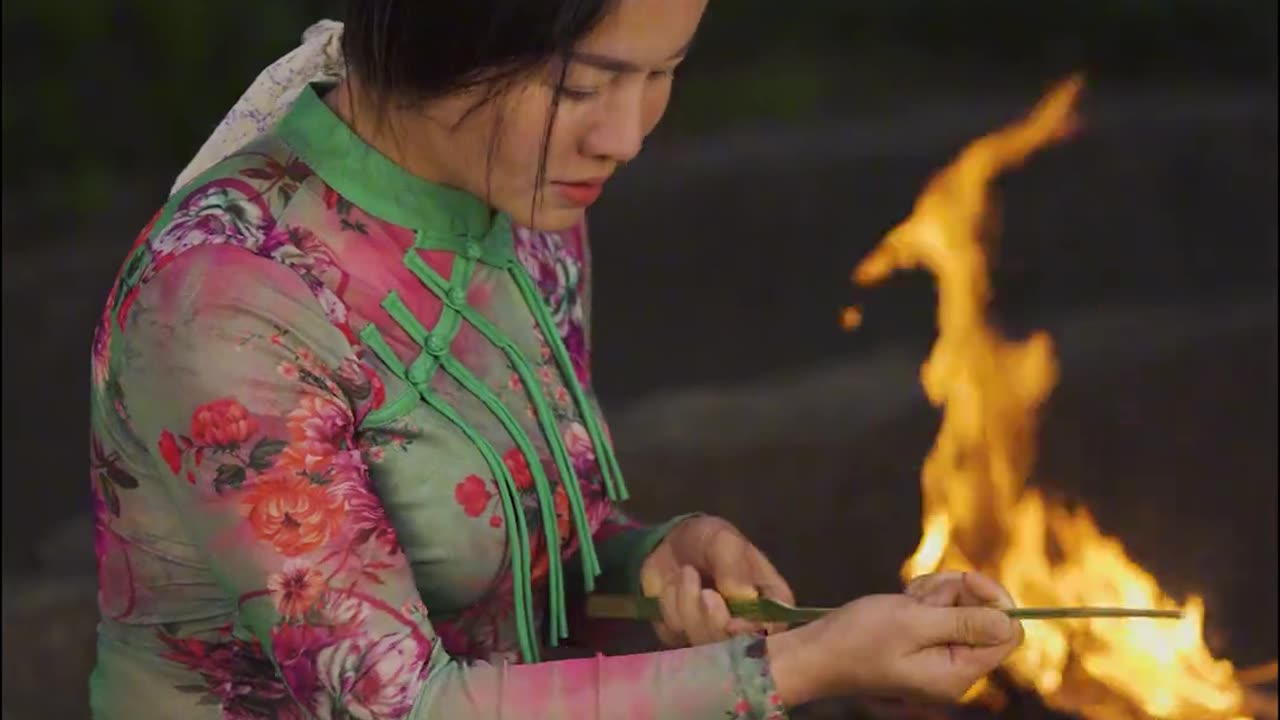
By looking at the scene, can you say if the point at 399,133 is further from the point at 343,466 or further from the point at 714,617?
the point at 714,617

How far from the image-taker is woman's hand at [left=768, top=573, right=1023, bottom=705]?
3.58 ft

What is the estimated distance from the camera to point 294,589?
105cm

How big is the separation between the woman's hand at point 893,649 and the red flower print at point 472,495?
233 millimetres

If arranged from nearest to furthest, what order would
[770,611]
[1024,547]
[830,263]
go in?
[770,611] → [1024,547] → [830,263]

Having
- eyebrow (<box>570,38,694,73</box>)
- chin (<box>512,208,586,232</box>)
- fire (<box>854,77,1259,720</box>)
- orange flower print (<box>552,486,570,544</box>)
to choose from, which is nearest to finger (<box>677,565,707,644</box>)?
orange flower print (<box>552,486,570,544</box>)

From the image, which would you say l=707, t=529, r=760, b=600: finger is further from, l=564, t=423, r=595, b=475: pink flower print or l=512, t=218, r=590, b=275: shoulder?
l=512, t=218, r=590, b=275: shoulder

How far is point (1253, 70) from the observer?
386 centimetres

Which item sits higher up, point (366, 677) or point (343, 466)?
point (343, 466)

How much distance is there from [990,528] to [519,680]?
108 cm

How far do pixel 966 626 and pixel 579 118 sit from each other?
43 centimetres

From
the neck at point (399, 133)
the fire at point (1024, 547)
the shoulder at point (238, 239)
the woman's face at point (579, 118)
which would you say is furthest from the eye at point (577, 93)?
the fire at point (1024, 547)

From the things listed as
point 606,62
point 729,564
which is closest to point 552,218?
point 606,62

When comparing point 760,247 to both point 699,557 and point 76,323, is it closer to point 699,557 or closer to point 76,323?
point 76,323

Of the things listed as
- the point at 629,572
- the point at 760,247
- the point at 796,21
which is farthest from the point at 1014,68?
the point at 629,572
